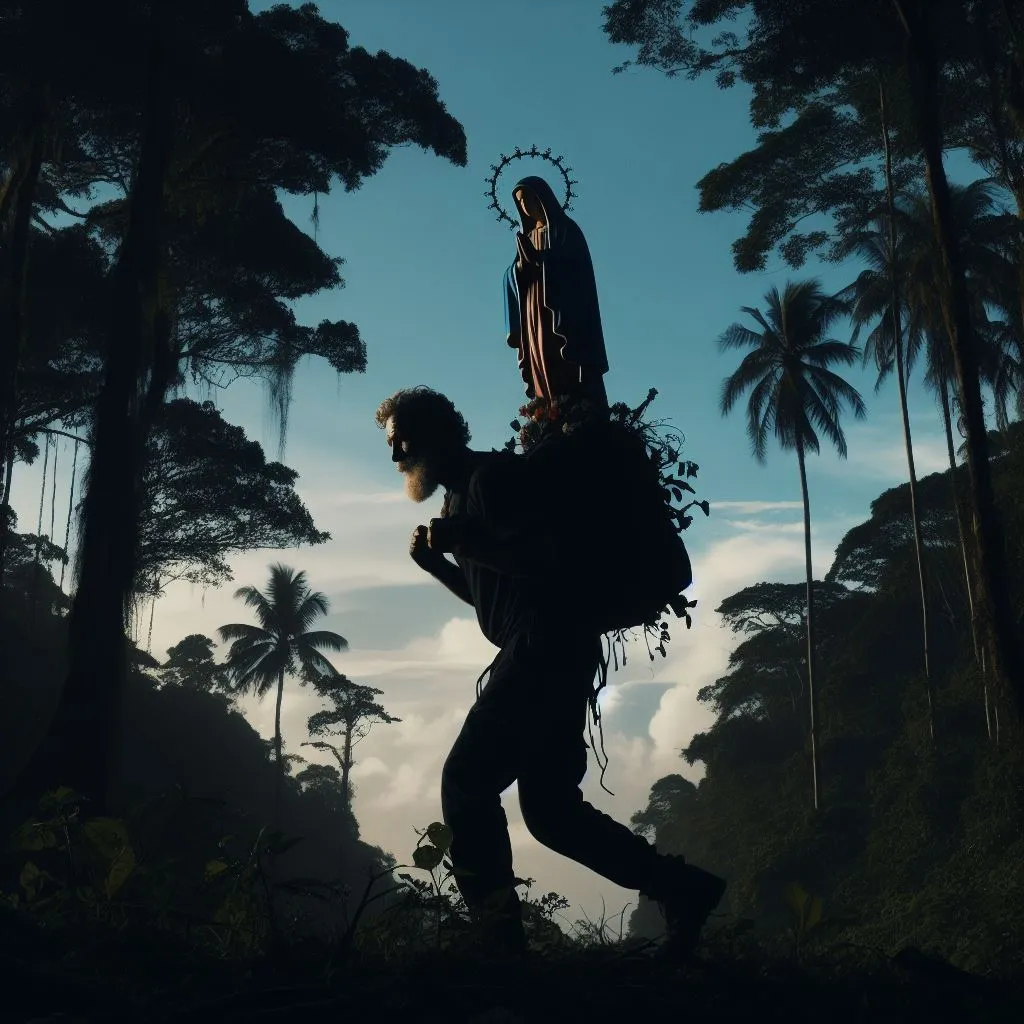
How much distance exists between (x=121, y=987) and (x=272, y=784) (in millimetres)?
47206

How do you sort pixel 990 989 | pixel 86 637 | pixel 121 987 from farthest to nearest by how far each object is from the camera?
pixel 86 637, pixel 990 989, pixel 121 987

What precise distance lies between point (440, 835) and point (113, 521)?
34.9 feet

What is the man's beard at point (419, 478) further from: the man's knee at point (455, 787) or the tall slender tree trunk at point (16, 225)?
the tall slender tree trunk at point (16, 225)

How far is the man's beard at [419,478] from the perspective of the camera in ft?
12.1

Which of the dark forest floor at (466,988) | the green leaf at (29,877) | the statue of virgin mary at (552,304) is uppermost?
the statue of virgin mary at (552,304)

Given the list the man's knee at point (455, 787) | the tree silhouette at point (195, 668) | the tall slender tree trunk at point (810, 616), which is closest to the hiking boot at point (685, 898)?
the man's knee at point (455, 787)

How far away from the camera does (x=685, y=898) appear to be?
10.4 feet

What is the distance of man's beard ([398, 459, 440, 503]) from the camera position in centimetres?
368

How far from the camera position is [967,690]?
34.1 m

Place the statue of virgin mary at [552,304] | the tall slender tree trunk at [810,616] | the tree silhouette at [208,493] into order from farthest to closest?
1. the tall slender tree trunk at [810,616]
2. the tree silhouette at [208,493]
3. the statue of virgin mary at [552,304]

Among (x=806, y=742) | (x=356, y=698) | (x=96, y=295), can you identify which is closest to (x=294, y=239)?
(x=96, y=295)

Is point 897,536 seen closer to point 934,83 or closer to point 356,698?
point 356,698

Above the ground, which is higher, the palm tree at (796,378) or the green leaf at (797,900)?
the palm tree at (796,378)

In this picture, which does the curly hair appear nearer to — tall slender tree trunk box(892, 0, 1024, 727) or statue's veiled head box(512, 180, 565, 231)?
statue's veiled head box(512, 180, 565, 231)
